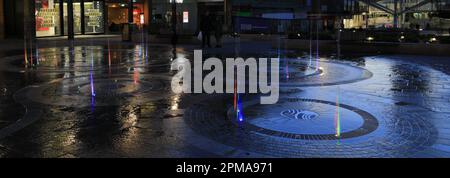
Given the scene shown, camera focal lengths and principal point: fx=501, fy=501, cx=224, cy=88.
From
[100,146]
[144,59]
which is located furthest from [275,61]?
[100,146]

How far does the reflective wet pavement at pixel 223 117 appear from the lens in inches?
246

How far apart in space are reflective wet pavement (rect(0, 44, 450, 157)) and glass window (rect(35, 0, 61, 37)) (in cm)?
2238

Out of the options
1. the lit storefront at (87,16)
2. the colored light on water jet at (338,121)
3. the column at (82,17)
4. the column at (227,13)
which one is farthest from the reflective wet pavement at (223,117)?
the column at (82,17)

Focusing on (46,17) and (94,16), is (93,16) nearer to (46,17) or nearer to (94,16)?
(94,16)

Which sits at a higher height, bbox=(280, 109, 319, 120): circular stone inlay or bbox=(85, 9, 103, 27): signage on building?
bbox=(85, 9, 103, 27): signage on building

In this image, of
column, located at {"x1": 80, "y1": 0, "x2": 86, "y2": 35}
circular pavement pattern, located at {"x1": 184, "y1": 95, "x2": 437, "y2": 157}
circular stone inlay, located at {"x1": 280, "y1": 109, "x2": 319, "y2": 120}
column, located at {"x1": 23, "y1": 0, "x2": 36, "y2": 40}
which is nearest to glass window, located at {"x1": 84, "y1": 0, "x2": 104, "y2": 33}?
column, located at {"x1": 80, "y1": 0, "x2": 86, "y2": 35}

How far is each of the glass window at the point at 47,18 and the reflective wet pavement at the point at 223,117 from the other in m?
22.4

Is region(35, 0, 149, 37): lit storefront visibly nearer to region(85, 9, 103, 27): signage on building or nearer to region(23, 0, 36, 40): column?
region(85, 9, 103, 27): signage on building

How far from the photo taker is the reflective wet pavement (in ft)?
20.5

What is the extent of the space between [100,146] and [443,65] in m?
13.1
